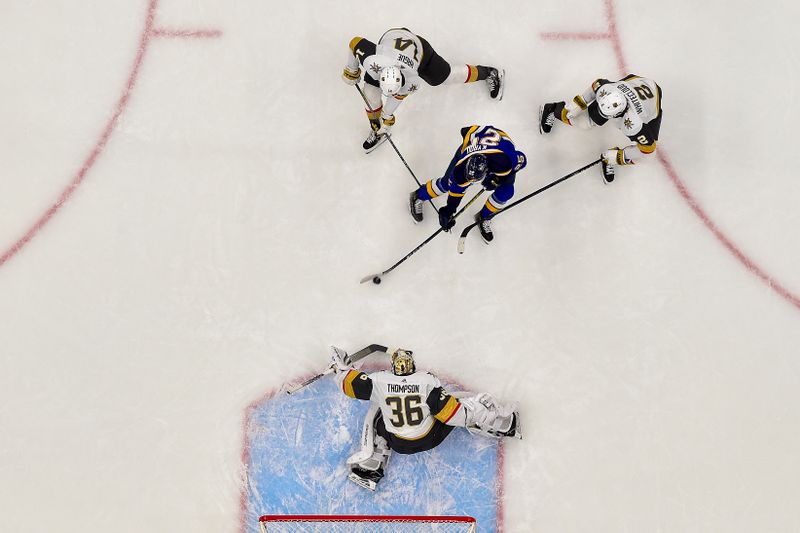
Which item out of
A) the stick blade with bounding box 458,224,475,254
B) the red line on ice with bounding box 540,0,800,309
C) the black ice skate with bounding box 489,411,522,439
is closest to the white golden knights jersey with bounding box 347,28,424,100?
the stick blade with bounding box 458,224,475,254

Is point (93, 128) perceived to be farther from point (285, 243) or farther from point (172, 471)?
point (172, 471)

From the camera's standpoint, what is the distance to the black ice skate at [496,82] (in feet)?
14.4

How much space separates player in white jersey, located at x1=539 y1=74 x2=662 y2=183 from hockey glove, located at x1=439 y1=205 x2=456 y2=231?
104 centimetres

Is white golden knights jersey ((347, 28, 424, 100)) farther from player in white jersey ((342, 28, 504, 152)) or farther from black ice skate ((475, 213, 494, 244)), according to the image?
black ice skate ((475, 213, 494, 244))

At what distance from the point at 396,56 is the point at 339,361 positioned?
1861 millimetres

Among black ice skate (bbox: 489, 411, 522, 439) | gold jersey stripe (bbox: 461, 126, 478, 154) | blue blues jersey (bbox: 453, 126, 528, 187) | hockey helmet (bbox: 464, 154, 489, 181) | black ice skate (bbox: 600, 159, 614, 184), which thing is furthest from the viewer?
black ice skate (bbox: 600, 159, 614, 184)

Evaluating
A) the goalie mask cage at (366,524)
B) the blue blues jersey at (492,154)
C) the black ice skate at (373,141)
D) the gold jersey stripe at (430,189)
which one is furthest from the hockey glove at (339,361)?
the black ice skate at (373,141)

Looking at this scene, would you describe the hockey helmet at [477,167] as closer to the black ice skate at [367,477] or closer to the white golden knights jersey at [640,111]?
the white golden knights jersey at [640,111]

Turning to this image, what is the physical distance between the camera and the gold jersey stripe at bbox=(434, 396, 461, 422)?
3738 millimetres

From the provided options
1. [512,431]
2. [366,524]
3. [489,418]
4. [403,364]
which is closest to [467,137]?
[403,364]

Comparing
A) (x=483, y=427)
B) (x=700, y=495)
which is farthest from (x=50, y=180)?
(x=700, y=495)

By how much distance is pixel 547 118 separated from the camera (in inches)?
174

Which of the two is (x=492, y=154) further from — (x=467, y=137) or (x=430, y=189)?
(x=430, y=189)

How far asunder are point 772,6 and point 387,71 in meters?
3.02
